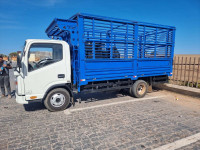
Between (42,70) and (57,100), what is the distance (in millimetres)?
1143

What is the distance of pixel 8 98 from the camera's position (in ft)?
20.8

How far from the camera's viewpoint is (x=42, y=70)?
14.2 ft

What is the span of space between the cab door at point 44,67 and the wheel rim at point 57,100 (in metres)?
0.37

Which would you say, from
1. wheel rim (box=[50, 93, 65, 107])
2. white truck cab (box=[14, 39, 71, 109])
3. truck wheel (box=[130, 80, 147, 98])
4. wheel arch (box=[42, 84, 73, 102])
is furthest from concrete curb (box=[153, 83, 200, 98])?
wheel rim (box=[50, 93, 65, 107])

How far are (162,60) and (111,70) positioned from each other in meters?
2.90

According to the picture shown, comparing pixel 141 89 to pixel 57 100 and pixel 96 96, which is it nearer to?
pixel 96 96

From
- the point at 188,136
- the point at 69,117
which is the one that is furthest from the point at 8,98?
the point at 188,136

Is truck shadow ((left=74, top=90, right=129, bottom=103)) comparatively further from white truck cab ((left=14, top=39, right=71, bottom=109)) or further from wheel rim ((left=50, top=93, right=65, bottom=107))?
white truck cab ((left=14, top=39, right=71, bottom=109))

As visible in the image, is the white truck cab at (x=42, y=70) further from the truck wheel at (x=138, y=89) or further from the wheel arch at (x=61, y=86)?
the truck wheel at (x=138, y=89)

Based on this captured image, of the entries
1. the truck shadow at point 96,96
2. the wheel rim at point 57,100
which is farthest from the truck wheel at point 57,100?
the truck shadow at point 96,96

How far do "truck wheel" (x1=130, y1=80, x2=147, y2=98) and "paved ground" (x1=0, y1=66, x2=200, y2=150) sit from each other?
2.22 ft

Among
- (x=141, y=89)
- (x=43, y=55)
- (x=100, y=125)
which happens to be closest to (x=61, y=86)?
(x=43, y=55)

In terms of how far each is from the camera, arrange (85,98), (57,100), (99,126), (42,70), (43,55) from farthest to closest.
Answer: (85,98)
(43,55)
(57,100)
(42,70)
(99,126)

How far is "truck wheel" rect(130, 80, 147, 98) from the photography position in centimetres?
610
